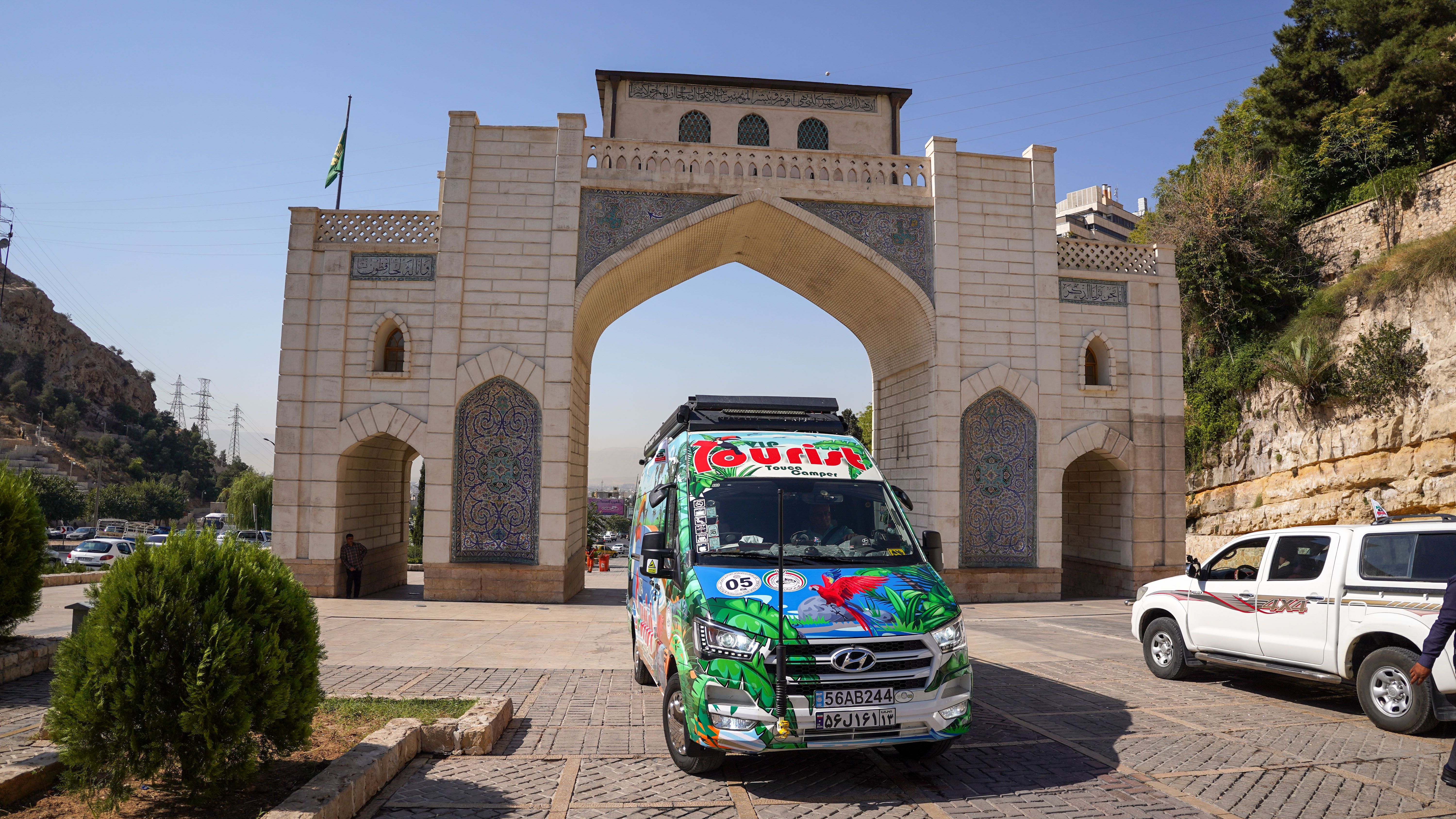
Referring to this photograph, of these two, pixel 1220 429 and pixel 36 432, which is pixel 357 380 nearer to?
pixel 1220 429

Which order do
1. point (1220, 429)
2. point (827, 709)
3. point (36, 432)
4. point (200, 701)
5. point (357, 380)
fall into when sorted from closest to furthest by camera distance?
point (200, 701) → point (827, 709) → point (357, 380) → point (1220, 429) → point (36, 432)

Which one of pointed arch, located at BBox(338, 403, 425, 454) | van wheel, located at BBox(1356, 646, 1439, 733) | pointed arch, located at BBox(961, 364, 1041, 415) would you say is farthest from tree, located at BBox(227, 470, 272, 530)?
van wheel, located at BBox(1356, 646, 1439, 733)

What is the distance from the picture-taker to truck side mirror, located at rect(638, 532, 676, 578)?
225 inches

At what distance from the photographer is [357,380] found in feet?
48.4

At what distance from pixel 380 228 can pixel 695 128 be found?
7833 millimetres

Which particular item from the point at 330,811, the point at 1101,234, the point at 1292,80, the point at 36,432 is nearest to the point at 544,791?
the point at 330,811

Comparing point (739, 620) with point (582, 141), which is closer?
point (739, 620)

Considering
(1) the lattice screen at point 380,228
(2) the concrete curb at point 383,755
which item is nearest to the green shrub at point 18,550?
(2) the concrete curb at point 383,755

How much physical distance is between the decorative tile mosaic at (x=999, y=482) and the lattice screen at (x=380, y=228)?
35.4ft

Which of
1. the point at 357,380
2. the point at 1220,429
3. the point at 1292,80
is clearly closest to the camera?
the point at 357,380

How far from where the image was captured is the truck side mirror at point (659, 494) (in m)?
6.51

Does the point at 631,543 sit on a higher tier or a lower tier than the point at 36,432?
lower

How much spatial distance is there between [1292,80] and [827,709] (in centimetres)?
2867

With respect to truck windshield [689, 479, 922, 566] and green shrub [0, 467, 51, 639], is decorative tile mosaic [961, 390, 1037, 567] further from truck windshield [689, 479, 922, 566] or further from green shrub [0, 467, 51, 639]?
green shrub [0, 467, 51, 639]
